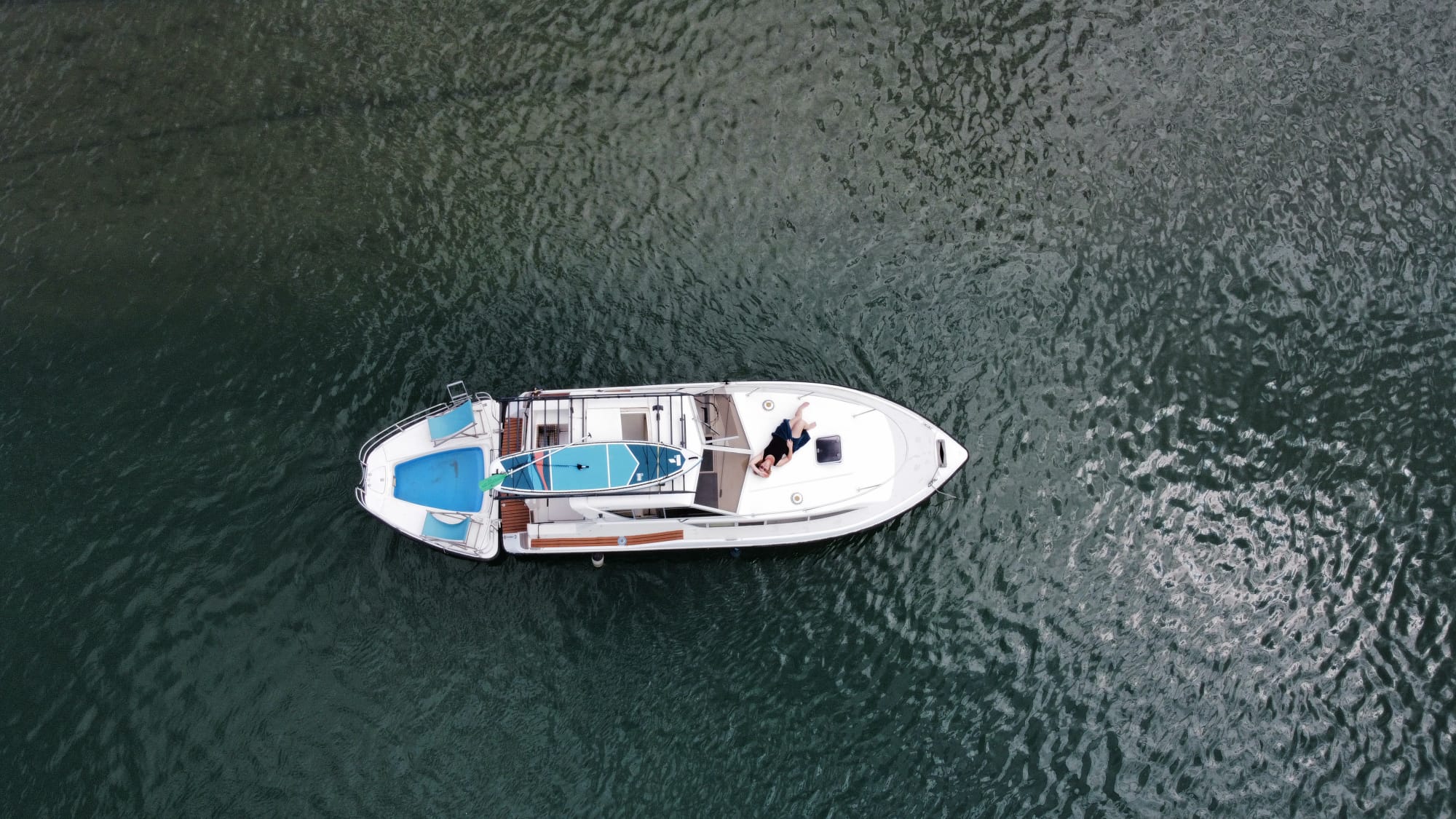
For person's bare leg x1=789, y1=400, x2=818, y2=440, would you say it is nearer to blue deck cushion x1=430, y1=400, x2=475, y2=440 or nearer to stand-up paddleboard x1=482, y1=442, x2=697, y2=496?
stand-up paddleboard x1=482, y1=442, x2=697, y2=496

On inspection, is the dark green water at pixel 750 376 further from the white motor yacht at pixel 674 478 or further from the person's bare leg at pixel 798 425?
the person's bare leg at pixel 798 425

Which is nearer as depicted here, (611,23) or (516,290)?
(516,290)

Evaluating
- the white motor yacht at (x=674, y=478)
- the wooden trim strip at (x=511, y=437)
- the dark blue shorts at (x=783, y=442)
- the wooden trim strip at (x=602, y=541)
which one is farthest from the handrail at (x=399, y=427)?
the dark blue shorts at (x=783, y=442)

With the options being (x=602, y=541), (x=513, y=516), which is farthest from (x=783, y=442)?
(x=513, y=516)

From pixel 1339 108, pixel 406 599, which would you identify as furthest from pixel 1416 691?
pixel 406 599

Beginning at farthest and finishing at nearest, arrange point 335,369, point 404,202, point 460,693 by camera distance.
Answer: point 404,202 → point 335,369 → point 460,693

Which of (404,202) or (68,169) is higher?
(68,169)

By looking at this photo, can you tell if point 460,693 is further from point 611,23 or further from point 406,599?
point 611,23
